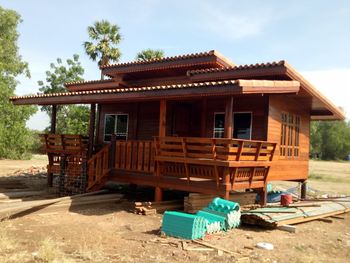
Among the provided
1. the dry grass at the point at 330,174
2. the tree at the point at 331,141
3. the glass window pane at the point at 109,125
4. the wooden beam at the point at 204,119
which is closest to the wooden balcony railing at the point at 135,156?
the wooden beam at the point at 204,119

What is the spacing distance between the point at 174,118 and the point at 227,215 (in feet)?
21.1

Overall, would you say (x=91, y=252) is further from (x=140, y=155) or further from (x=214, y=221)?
(x=140, y=155)

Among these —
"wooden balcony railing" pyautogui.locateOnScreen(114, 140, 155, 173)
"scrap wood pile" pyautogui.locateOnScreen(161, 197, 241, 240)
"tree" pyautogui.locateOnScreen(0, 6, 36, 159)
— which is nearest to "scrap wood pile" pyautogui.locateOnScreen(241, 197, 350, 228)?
"scrap wood pile" pyautogui.locateOnScreen(161, 197, 241, 240)

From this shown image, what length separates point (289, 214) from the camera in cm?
1064

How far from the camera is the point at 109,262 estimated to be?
6688 millimetres

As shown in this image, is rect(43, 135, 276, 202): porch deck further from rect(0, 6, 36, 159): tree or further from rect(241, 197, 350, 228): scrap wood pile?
rect(0, 6, 36, 159): tree

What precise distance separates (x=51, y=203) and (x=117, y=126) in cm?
622

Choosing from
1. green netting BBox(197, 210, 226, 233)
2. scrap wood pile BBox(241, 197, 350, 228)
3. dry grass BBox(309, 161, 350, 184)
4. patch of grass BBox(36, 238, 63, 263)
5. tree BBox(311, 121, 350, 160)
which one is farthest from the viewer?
tree BBox(311, 121, 350, 160)

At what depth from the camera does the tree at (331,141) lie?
82.5 metres

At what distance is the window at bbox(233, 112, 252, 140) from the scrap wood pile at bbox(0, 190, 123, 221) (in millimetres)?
4569

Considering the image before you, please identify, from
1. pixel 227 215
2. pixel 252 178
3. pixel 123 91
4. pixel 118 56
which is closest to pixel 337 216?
pixel 252 178

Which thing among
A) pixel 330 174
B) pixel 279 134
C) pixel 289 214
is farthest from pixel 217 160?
pixel 330 174

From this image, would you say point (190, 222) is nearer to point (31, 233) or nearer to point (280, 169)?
point (31, 233)

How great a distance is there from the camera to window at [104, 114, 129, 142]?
54.8 ft
